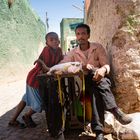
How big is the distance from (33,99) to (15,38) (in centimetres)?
853

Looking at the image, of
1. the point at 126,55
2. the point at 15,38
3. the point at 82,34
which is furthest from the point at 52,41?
the point at 15,38

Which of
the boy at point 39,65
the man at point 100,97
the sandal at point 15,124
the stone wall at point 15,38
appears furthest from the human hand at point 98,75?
the stone wall at point 15,38

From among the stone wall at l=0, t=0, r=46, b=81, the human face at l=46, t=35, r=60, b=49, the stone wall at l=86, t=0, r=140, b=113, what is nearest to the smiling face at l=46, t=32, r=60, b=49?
the human face at l=46, t=35, r=60, b=49

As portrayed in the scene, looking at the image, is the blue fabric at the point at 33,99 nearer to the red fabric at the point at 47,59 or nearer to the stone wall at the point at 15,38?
the red fabric at the point at 47,59

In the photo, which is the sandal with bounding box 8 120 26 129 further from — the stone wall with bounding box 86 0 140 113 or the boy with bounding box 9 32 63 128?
the stone wall with bounding box 86 0 140 113

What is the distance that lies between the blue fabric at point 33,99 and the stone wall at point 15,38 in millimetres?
6168

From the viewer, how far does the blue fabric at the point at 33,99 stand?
4.05 metres

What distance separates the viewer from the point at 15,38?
1220 centimetres

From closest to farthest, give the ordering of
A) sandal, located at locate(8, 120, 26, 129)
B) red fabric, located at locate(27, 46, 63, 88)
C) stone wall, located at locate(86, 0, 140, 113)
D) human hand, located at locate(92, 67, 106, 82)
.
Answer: human hand, located at locate(92, 67, 106, 82) → stone wall, located at locate(86, 0, 140, 113) → red fabric, located at locate(27, 46, 63, 88) → sandal, located at locate(8, 120, 26, 129)

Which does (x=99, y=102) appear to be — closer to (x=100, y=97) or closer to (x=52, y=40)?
(x=100, y=97)

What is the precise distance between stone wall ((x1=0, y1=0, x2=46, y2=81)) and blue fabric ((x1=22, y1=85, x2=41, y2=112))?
6168 millimetres

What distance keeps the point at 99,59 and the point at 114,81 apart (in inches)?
16.4

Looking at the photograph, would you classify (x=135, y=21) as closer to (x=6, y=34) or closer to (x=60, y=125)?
(x=60, y=125)

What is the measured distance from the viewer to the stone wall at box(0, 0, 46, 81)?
35.4ft
